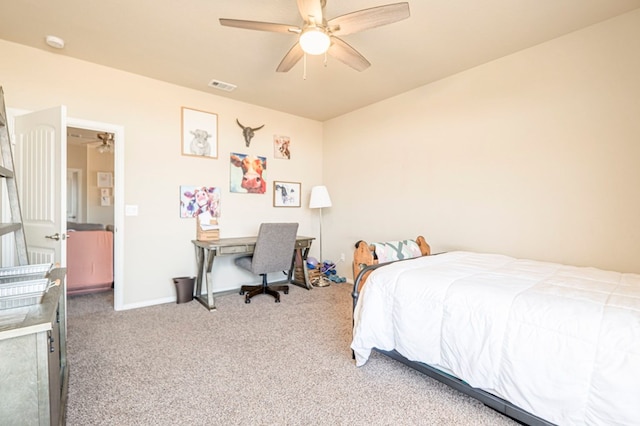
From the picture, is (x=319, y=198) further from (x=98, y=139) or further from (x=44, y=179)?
(x=98, y=139)

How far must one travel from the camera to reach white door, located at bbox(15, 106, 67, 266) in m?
2.52

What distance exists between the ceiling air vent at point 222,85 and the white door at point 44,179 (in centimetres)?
153

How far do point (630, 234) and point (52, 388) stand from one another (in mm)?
3569

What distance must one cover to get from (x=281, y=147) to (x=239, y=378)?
336 cm

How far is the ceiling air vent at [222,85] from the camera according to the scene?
3571mm

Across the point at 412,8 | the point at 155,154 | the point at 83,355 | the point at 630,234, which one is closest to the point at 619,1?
the point at 412,8

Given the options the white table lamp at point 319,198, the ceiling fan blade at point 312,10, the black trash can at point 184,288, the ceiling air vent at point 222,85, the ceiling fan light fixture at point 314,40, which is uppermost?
the ceiling air vent at point 222,85

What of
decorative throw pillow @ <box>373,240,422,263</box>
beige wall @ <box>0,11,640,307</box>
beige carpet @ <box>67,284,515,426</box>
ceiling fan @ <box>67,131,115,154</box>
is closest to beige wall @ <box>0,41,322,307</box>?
beige wall @ <box>0,11,640,307</box>

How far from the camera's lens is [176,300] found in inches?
143

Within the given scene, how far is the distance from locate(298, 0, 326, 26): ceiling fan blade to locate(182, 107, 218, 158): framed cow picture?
243 centimetres

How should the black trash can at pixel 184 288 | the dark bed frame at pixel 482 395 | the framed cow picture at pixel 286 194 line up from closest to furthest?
the dark bed frame at pixel 482 395
the black trash can at pixel 184 288
the framed cow picture at pixel 286 194

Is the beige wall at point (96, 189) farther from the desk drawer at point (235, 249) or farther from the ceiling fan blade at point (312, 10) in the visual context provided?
the ceiling fan blade at point (312, 10)

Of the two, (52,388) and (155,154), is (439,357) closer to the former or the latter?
A: (52,388)

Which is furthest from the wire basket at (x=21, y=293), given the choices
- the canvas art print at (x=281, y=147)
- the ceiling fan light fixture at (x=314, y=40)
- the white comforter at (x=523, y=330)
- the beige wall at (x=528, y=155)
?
the canvas art print at (x=281, y=147)
